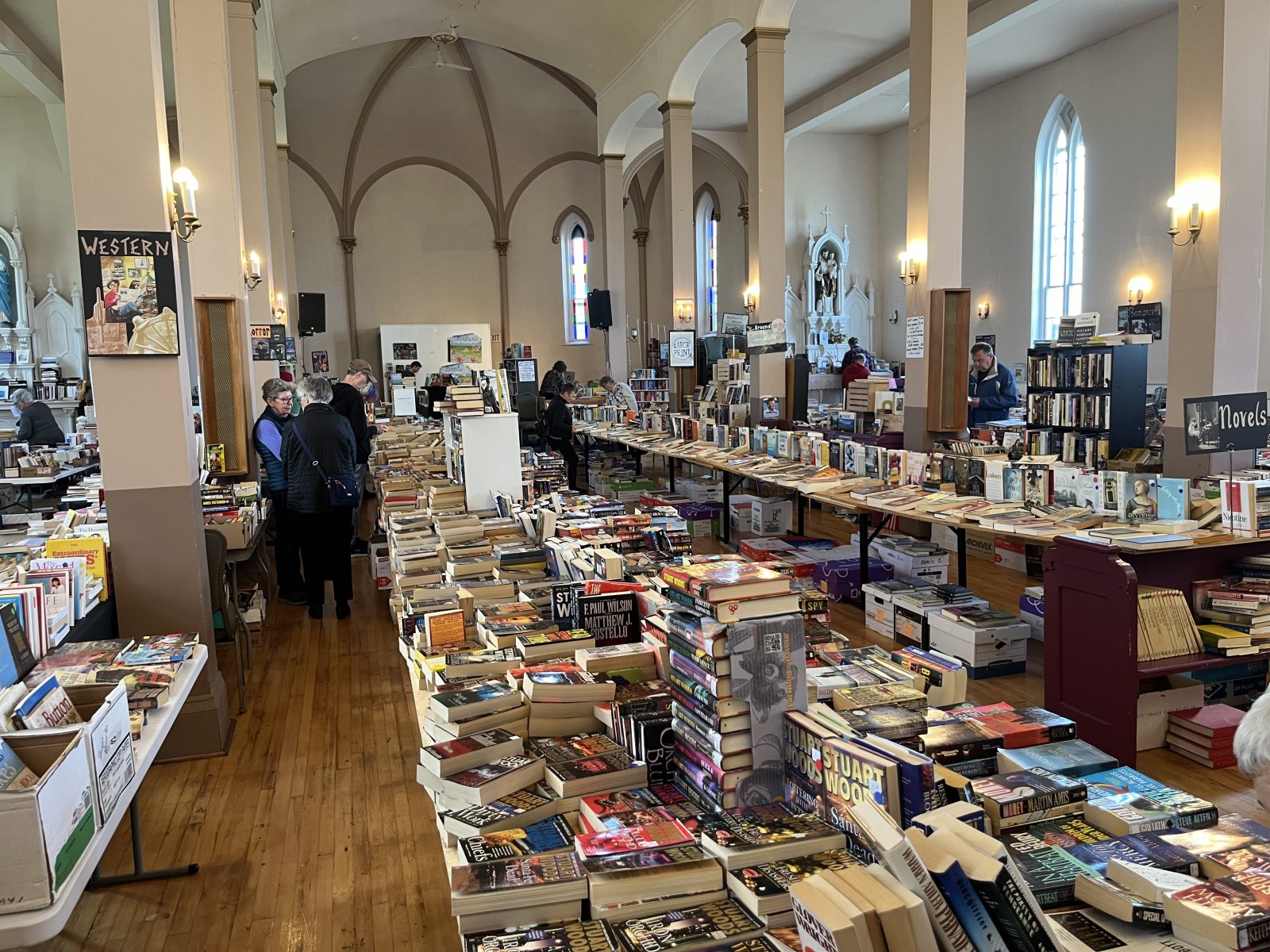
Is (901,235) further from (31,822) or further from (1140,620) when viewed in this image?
(31,822)

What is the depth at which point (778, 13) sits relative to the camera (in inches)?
426

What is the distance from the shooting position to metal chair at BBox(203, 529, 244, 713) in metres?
4.85

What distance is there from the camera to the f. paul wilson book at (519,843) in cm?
203

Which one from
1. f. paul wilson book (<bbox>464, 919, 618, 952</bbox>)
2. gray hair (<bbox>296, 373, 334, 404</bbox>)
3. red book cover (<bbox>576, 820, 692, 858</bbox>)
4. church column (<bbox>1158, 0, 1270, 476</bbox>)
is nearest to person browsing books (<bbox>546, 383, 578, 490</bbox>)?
gray hair (<bbox>296, 373, 334, 404</bbox>)

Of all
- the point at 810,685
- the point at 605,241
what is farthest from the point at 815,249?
the point at 810,685

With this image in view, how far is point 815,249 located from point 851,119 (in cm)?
268

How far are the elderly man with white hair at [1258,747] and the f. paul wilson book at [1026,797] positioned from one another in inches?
13.5

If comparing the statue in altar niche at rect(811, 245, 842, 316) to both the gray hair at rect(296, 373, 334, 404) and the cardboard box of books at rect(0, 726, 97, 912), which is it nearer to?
the gray hair at rect(296, 373, 334, 404)

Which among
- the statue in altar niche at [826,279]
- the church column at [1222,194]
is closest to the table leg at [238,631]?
the church column at [1222,194]

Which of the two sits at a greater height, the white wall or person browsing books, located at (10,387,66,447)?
the white wall

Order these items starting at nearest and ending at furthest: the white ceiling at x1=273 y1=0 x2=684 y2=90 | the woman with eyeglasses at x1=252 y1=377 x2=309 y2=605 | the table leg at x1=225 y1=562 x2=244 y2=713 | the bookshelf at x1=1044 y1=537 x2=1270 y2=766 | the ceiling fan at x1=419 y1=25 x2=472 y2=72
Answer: the bookshelf at x1=1044 y1=537 x2=1270 y2=766 < the table leg at x1=225 y1=562 x2=244 y2=713 < the woman with eyeglasses at x1=252 y1=377 x2=309 y2=605 < the white ceiling at x1=273 y1=0 x2=684 y2=90 < the ceiling fan at x1=419 y1=25 x2=472 y2=72

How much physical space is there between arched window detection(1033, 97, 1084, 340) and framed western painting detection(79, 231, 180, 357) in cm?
1445

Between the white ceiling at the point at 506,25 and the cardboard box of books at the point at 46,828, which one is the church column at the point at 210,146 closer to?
the cardboard box of books at the point at 46,828

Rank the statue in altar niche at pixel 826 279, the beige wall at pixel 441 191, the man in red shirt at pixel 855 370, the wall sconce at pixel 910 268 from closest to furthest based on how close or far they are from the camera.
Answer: the wall sconce at pixel 910 268
the man in red shirt at pixel 855 370
the beige wall at pixel 441 191
the statue in altar niche at pixel 826 279
